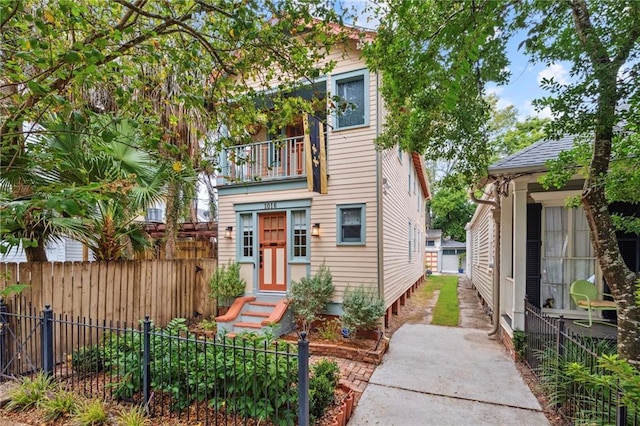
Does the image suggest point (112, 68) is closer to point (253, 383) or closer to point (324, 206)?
point (253, 383)

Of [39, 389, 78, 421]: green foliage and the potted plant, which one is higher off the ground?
the potted plant

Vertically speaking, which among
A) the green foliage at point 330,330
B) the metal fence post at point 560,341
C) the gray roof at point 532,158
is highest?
the gray roof at point 532,158

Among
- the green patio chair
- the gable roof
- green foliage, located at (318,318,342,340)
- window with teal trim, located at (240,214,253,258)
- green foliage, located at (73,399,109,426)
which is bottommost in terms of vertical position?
green foliage, located at (318,318,342,340)

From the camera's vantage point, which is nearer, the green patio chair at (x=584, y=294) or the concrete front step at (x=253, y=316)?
the green patio chair at (x=584, y=294)

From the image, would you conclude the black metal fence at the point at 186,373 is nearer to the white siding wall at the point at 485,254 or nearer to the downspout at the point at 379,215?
A: the downspout at the point at 379,215

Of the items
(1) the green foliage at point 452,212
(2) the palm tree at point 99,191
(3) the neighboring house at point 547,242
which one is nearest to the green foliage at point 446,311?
(3) the neighboring house at point 547,242

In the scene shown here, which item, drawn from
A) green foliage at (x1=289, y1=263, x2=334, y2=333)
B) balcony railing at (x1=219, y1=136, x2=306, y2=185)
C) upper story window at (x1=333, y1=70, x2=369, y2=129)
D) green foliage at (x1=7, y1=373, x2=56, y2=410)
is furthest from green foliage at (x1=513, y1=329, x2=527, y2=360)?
green foliage at (x1=7, y1=373, x2=56, y2=410)

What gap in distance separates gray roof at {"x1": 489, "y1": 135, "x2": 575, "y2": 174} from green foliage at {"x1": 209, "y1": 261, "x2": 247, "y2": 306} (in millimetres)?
6517

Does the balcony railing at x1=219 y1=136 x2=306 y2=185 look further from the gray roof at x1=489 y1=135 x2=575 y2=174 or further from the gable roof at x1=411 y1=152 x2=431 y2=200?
the gable roof at x1=411 y1=152 x2=431 y2=200

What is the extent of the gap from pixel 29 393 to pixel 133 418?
1.79 meters

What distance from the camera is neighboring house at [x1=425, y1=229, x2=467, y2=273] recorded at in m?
29.1

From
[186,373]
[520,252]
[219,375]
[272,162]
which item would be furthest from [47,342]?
[520,252]

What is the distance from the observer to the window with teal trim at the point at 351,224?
301 inches

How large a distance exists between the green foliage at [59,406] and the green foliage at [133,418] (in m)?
0.61
